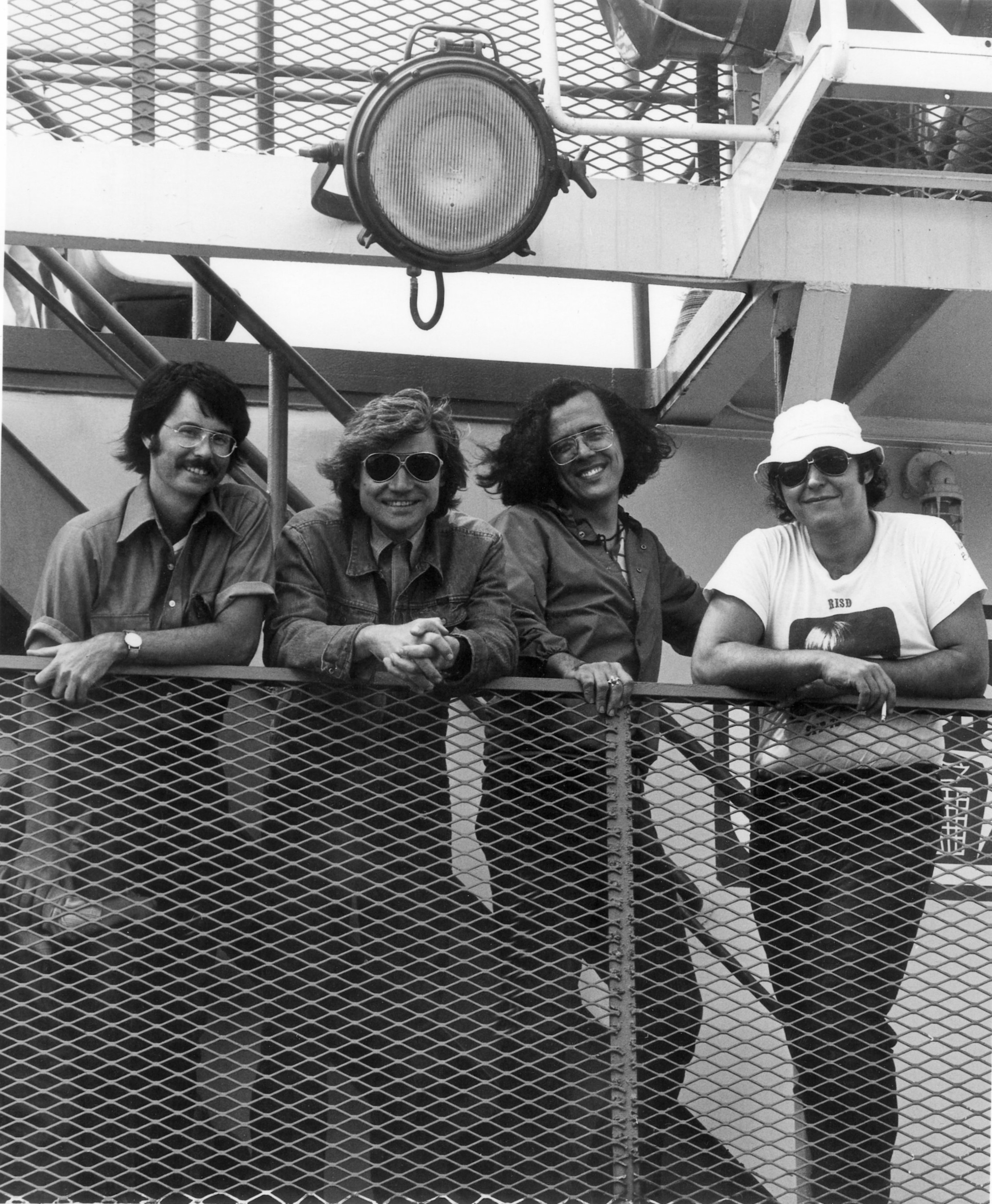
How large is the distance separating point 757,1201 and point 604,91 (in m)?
3.05

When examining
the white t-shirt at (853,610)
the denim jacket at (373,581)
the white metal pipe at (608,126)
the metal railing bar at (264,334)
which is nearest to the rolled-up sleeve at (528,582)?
the denim jacket at (373,581)

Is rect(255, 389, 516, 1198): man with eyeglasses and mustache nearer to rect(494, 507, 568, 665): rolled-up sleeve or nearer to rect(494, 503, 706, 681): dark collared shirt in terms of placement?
rect(494, 507, 568, 665): rolled-up sleeve

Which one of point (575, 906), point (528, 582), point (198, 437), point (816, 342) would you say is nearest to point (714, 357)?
point (816, 342)

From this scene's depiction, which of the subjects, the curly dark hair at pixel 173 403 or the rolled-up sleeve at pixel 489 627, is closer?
the rolled-up sleeve at pixel 489 627

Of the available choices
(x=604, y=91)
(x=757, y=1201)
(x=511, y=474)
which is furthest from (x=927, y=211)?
(x=757, y=1201)

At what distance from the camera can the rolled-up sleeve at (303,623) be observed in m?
3.61

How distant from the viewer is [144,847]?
3619 mm

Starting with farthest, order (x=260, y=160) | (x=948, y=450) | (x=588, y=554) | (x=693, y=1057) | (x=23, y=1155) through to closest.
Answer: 1. (x=948, y=450)
2. (x=260, y=160)
3. (x=588, y=554)
4. (x=693, y=1057)
5. (x=23, y=1155)

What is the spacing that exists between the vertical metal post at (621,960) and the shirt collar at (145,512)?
107 cm

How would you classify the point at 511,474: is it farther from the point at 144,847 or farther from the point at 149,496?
the point at 144,847

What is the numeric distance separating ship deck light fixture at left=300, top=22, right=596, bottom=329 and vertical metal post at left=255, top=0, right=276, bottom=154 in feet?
2.10

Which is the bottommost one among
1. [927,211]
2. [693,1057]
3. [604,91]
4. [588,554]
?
[693,1057]

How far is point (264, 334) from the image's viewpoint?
4867 millimetres

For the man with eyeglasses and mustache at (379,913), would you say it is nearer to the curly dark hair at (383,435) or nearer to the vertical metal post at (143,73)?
the curly dark hair at (383,435)
